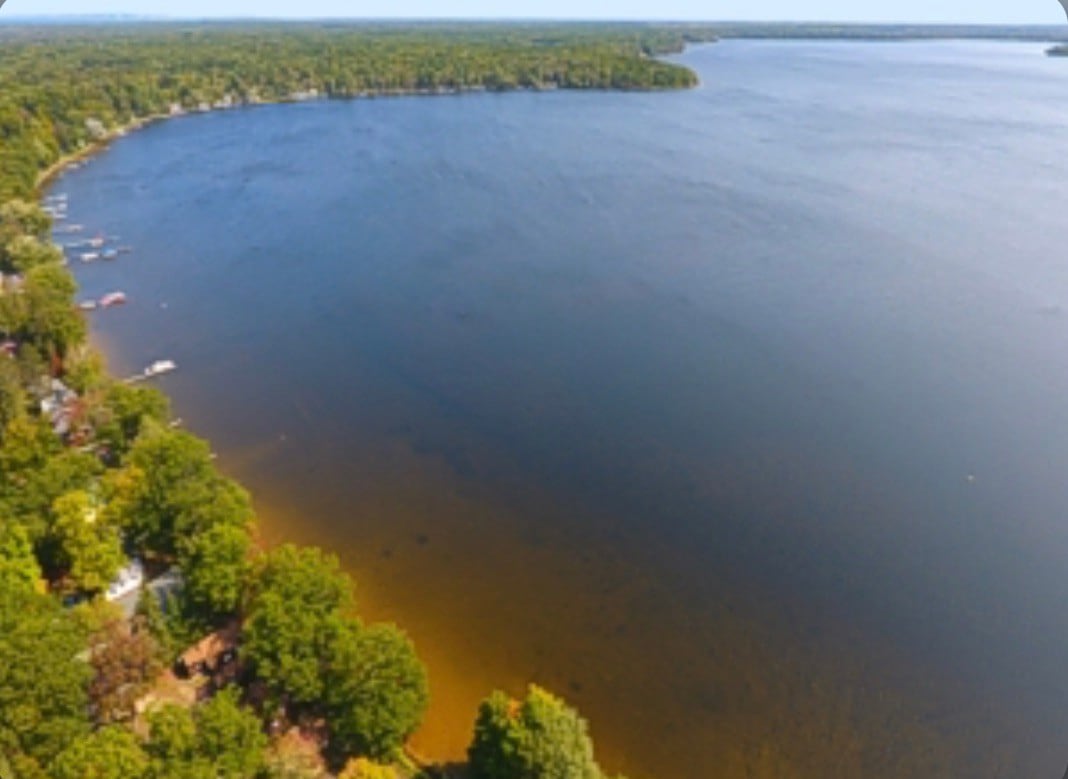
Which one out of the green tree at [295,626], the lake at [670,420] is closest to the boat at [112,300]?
the lake at [670,420]

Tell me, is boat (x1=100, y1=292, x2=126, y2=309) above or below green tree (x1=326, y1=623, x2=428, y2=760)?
below

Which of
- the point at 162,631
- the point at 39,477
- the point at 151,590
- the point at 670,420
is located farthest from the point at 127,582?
the point at 670,420

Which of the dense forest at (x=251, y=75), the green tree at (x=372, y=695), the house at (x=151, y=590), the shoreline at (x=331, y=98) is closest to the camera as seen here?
the green tree at (x=372, y=695)

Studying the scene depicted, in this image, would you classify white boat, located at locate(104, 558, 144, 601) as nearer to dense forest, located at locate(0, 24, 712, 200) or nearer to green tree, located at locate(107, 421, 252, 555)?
green tree, located at locate(107, 421, 252, 555)

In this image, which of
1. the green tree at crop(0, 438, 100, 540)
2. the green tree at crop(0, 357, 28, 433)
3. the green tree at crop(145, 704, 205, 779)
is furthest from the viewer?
the green tree at crop(0, 357, 28, 433)

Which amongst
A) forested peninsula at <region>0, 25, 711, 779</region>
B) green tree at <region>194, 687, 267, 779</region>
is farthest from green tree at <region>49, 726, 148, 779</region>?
green tree at <region>194, 687, 267, 779</region>

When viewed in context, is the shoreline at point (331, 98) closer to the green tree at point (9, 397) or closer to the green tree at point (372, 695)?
the green tree at point (9, 397)

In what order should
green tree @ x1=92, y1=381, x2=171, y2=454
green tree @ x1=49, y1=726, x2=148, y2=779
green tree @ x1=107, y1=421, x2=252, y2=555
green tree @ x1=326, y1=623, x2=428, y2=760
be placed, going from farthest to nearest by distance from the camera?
1. green tree @ x1=92, y1=381, x2=171, y2=454
2. green tree @ x1=107, y1=421, x2=252, y2=555
3. green tree @ x1=326, y1=623, x2=428, y2=760
4. green tree @ x1=49, y1=726, x2=148, y2=779

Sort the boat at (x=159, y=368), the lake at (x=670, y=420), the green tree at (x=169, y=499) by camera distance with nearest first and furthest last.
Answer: the lake at (x=670, y=420) → the green tree at (x=169, y=499) → the boat at (x=159, y=368)
